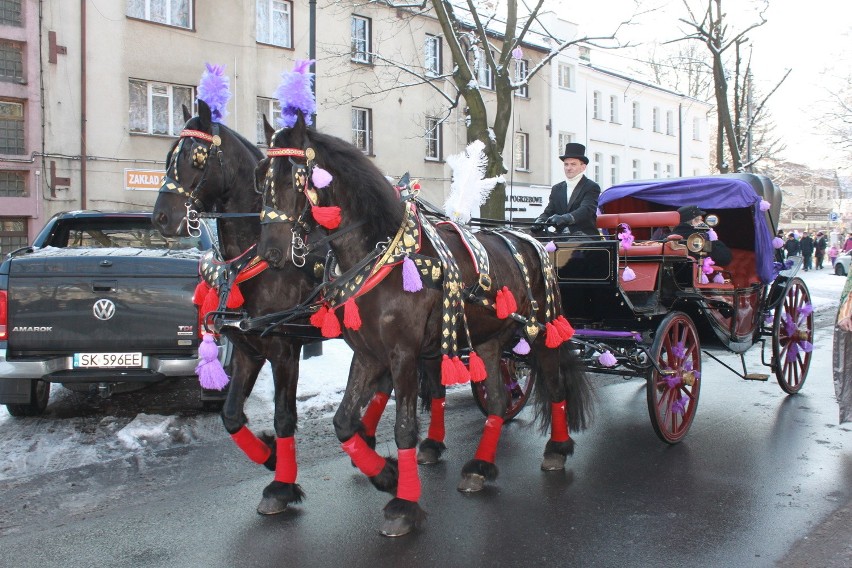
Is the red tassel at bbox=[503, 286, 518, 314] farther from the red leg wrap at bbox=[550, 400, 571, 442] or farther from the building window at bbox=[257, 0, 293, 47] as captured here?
the building window at bbox=[257, 0, 293, 47]

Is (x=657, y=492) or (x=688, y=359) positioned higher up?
(x=688, y=359)

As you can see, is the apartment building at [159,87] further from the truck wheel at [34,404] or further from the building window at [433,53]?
the truck wheel at [34,404]

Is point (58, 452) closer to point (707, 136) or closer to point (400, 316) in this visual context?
point (400, 316)

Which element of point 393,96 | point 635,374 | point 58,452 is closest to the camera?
point 58,452

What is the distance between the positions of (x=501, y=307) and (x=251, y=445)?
177 cm

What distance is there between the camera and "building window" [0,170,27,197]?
1667 centimetres

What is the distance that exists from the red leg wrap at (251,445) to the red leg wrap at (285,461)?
202 mm

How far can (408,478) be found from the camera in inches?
167

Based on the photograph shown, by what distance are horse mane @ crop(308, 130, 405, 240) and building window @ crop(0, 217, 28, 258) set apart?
49.5 ft

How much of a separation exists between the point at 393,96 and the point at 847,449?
19104mm

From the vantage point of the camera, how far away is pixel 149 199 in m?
18.3

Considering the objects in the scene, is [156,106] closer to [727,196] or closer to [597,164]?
[727,196]

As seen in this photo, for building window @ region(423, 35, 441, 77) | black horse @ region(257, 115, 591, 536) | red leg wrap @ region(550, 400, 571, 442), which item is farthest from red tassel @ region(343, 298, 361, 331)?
building window @ region(423, 35, 441, 77)

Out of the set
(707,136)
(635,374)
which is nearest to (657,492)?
(635,374)
